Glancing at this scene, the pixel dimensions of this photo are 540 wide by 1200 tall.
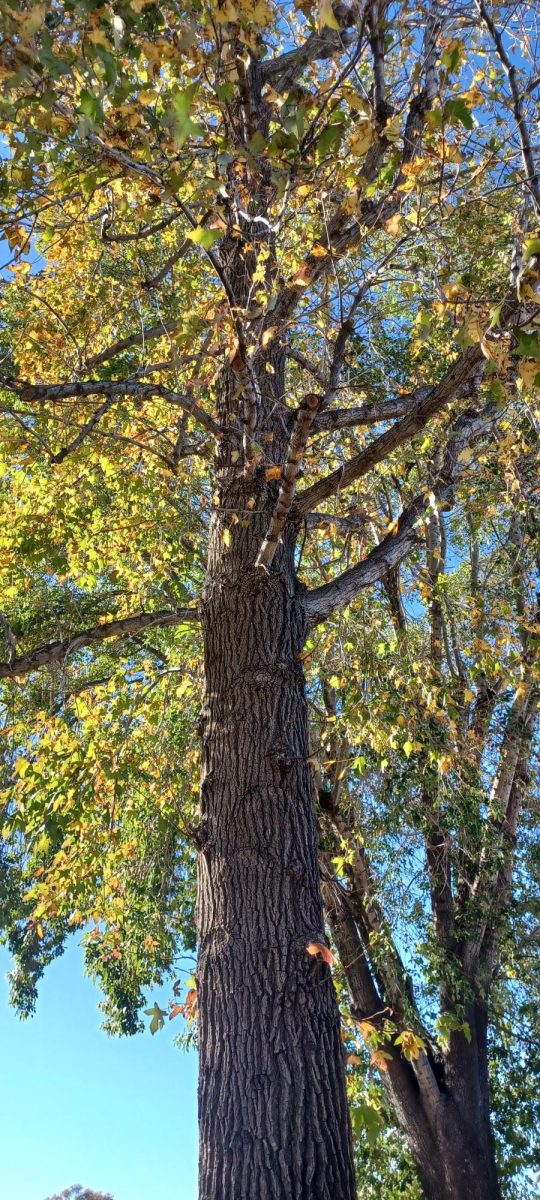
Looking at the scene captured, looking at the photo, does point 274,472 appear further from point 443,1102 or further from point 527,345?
point 443,1102

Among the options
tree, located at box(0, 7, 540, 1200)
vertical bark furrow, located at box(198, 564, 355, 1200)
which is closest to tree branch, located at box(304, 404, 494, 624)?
tree, located at box(0, 7, 540, 1200)

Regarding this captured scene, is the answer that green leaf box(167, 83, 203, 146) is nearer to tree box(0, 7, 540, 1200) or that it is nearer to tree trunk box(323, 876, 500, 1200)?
tree box(0, 7, 540, 1200)

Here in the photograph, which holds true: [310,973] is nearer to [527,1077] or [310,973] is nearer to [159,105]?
[159,105]

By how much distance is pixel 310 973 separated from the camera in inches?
130

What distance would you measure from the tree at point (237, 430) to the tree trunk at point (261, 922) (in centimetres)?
1

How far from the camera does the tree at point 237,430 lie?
3.23 meters

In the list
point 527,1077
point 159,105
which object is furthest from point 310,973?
point 527,1077

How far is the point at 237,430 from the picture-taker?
4859 mm

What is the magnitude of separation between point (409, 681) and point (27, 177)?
4.21 metres

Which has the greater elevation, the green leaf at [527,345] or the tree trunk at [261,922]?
the green leaf at [527,345]

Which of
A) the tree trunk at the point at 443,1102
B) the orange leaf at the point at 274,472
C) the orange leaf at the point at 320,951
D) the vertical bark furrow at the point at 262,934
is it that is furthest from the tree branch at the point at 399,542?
the tree trunk at the point at 443,1102

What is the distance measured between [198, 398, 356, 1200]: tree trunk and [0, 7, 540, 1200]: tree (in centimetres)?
1

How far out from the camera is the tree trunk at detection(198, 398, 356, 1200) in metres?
2.98

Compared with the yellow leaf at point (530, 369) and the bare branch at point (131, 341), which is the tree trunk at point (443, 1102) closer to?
the bare branch at point (131, 341)
